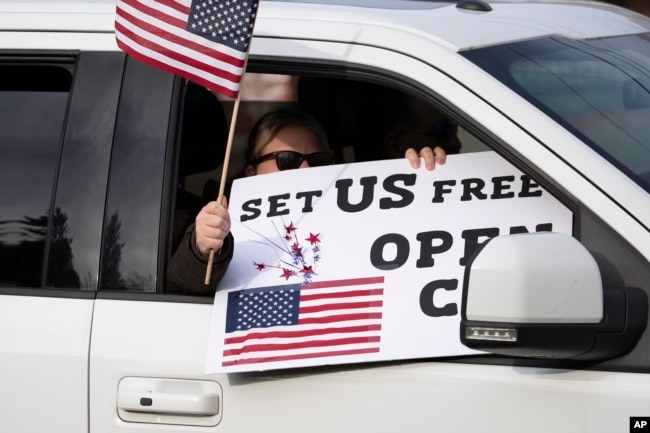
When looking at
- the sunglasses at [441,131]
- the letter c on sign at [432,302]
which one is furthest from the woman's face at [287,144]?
the letter c on sign at [432,302]

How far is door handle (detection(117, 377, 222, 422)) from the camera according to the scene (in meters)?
2.56

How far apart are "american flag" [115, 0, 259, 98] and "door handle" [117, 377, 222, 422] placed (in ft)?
2.14

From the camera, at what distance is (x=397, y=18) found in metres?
2.79

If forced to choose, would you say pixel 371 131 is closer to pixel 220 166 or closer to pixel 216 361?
pixel 220 166

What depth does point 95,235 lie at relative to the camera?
2.72m

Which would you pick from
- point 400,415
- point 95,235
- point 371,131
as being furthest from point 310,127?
point 400,415

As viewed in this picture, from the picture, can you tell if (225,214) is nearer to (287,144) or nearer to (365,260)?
(365,260)

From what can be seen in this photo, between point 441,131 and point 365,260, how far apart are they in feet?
3.31

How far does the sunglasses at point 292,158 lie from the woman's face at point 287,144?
0.05ft

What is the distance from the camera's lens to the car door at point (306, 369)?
238 centimetres

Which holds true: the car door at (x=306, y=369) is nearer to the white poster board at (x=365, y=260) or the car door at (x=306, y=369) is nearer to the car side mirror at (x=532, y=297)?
the white poster board at (x=365, y=260)

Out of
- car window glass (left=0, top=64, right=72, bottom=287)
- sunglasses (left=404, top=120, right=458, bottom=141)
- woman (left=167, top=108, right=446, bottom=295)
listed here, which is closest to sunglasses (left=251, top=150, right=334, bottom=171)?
woman (left=167, top=108, right=446, bottom=295)

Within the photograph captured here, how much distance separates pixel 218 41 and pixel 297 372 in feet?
2.44

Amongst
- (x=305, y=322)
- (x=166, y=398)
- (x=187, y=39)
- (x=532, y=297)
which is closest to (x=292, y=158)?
(x=187, y=39)
